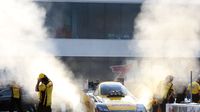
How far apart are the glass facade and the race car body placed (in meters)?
20.2

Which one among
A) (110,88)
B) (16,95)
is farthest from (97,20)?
(110,88)

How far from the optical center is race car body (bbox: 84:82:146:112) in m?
14.0

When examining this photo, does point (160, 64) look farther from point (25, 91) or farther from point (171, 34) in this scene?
point (25, 91)

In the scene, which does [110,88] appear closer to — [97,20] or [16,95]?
[16,95]

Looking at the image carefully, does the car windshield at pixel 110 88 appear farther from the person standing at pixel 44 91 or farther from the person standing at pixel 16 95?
the person standing at pixel 16 95

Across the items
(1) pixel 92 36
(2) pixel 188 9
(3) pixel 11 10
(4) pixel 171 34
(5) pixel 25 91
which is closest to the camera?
(3) pixel 11 10

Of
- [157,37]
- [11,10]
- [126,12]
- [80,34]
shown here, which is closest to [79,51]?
[80,34]

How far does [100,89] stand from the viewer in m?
15.7

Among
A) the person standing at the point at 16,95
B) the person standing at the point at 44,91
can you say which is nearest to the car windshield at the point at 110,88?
the person standing at the point at 44,91

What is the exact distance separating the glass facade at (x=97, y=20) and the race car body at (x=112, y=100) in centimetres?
2024

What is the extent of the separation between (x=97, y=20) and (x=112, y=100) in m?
22.9

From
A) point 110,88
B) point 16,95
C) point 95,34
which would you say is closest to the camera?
point 110,88

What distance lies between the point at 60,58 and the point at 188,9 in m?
15.0

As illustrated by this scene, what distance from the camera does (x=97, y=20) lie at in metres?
37.2
